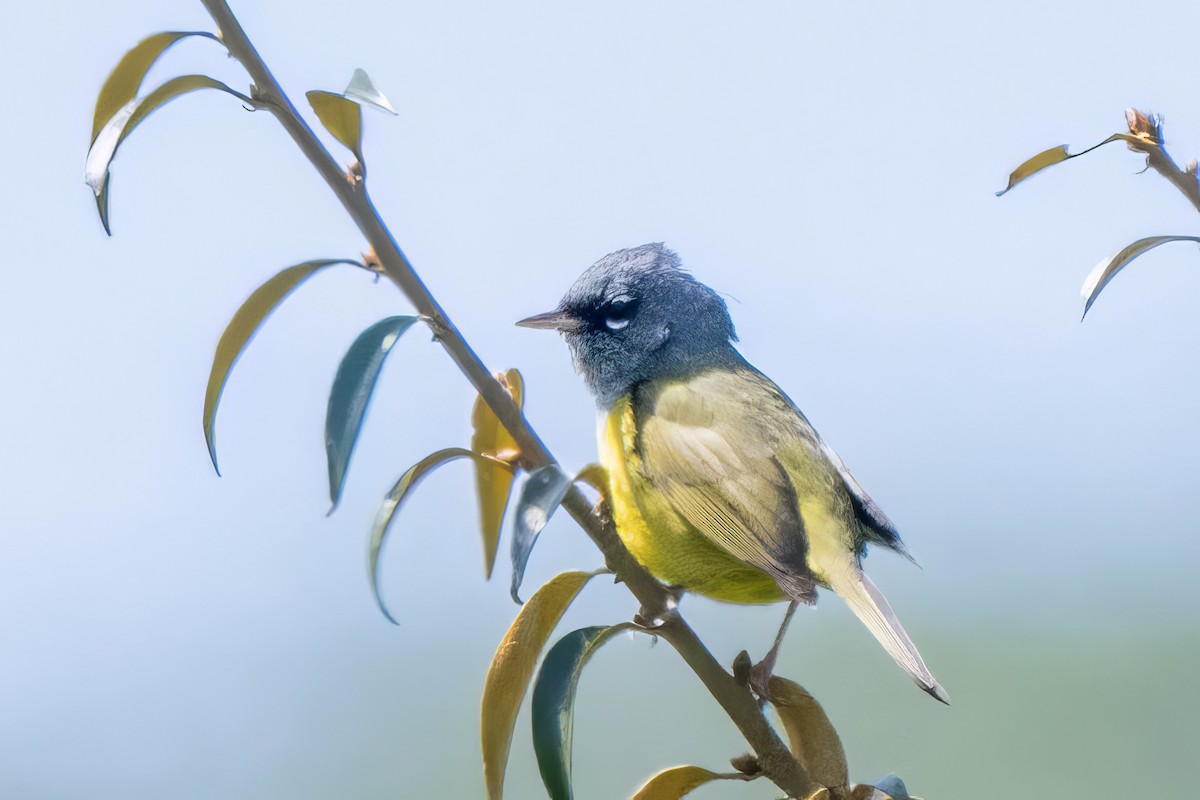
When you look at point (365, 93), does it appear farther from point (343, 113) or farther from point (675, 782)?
point (675, 782)

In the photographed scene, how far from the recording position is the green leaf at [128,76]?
96cm

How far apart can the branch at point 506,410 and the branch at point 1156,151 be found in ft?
2.04

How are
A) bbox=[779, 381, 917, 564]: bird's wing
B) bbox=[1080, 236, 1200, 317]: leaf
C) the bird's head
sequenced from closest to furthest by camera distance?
bbox=[1080, 236, 1200, 317]: leaf, bbox=[779, 381, 917, 564]: bird's wing, the bird's head

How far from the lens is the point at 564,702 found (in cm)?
98

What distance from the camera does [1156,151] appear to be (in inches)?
41.7

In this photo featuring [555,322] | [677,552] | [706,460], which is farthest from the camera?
[555,322]

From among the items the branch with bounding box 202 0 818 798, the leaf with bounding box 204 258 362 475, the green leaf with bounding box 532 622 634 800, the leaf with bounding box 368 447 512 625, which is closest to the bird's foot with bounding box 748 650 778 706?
the branch with bounding box 202 0 818 798

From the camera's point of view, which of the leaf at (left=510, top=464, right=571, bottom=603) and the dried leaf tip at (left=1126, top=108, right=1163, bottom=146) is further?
the dried leaf tip at (left=1126, top=108, right=1163, bottom=146)

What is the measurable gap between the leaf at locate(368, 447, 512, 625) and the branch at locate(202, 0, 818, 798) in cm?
7

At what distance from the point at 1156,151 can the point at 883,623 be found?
62cm

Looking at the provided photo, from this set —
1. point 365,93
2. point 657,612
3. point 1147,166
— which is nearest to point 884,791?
point 657,612

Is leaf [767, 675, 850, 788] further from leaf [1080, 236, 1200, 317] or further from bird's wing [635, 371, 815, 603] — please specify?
leaf [1080, 236, 1200, 317]

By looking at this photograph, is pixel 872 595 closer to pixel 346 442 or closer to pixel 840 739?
pixel 840 739

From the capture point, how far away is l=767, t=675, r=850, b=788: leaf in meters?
1.05
